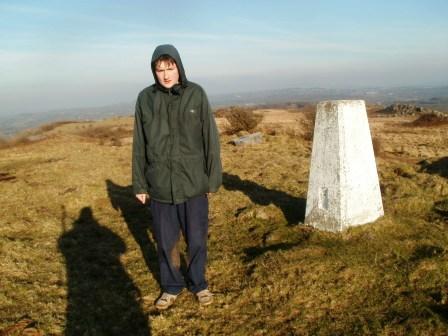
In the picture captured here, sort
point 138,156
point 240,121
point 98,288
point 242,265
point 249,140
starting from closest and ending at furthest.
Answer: point 138,156, point 98,288, point 242,265, point 249,140, point 240,121

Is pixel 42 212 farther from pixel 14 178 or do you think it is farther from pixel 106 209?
pixel 14 178

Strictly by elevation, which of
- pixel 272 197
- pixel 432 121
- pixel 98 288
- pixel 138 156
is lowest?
pixel 98 288

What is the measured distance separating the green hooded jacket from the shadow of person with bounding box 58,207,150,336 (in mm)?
1090

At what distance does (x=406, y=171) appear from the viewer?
811cm

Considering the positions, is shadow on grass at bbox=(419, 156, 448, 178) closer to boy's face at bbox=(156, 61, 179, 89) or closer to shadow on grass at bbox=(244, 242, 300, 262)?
shadow on grass at bbox=(244, 242, 300, 262)

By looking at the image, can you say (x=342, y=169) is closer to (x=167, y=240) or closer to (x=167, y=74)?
(x=167, y=240)

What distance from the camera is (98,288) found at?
13.3 ft

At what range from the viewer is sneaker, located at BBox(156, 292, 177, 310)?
141 inches

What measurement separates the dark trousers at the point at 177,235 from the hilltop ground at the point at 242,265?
0.78 feet

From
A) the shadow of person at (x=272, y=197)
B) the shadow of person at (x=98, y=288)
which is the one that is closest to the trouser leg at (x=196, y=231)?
the shadow of person at (x=98, y=288)

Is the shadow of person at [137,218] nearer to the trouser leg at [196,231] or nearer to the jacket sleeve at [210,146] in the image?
the trouser leg at [196,231]

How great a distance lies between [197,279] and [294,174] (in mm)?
4873

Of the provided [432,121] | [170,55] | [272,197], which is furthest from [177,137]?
[432,121]

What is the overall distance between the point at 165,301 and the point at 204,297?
35cm
